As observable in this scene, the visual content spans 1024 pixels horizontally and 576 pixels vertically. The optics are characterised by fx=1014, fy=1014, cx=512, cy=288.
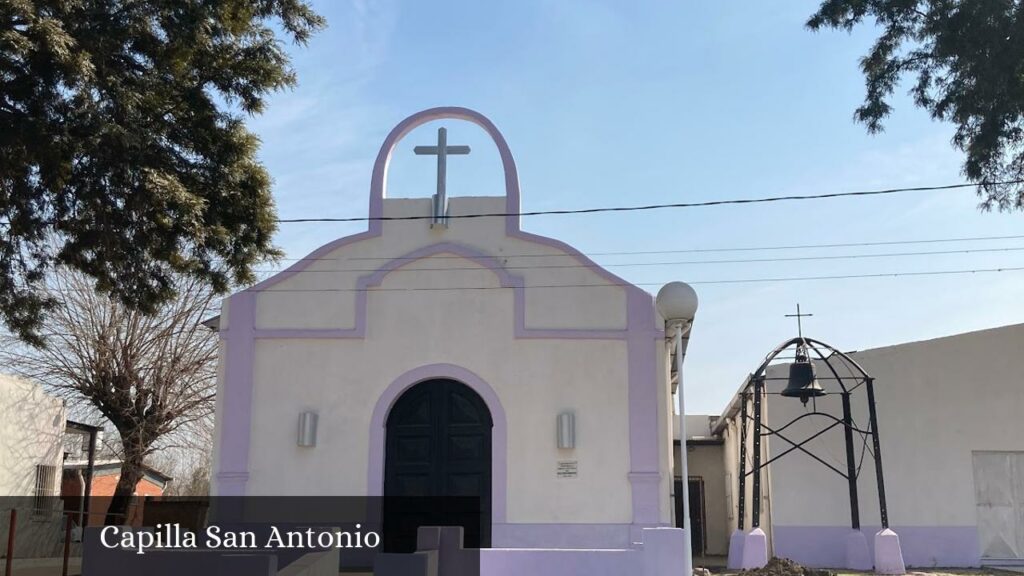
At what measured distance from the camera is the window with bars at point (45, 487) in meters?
21.7

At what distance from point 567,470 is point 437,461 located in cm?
178

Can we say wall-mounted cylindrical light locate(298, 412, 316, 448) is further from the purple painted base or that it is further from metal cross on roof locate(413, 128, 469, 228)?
the purple painted base

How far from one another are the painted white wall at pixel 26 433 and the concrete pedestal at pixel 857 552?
1589 cm

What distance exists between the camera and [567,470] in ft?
45.0

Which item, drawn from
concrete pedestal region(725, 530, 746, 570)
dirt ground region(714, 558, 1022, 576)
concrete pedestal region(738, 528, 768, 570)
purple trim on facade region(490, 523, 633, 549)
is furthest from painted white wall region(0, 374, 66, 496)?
dirt ground region(714, 558, 1022, 576)

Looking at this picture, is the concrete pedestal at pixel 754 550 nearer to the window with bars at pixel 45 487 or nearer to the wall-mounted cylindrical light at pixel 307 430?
the wall-mounted cylindrical light at pixel 307 430

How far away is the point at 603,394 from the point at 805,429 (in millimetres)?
3302

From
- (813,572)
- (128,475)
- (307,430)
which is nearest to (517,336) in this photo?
(307,430)

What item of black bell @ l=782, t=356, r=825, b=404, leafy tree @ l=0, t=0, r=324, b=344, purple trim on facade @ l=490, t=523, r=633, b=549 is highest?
leafy tree @ l=0, t=0, r=324, b=344

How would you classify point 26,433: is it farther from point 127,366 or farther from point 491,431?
point 491,431

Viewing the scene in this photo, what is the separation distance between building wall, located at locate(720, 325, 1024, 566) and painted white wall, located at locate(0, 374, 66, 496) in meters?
14.9

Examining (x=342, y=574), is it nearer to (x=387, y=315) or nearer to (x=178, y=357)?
(x=387, y=315)

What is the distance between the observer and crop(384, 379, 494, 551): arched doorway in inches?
540

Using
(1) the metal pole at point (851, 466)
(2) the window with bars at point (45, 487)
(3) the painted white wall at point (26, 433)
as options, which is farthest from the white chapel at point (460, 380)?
(2) the window with bars at point (45, 487)
